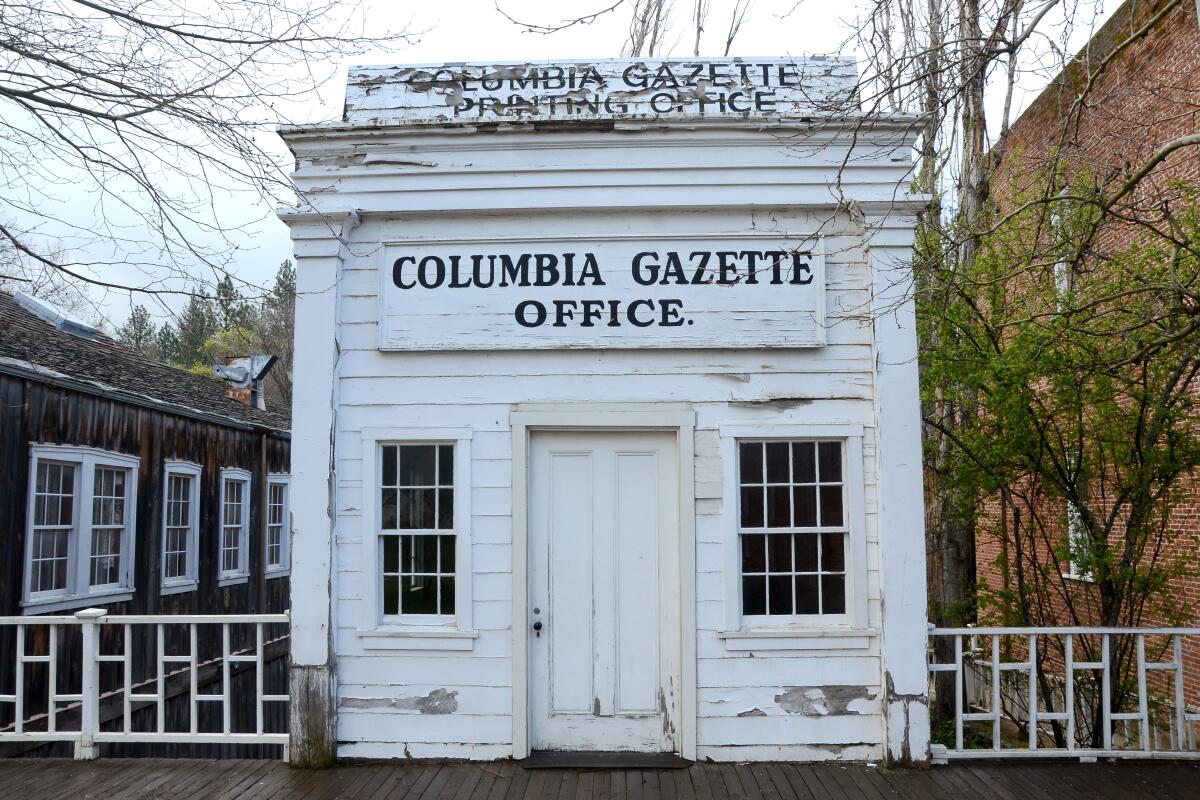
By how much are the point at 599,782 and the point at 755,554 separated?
71.0 inches

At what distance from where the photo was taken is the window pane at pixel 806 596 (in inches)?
254

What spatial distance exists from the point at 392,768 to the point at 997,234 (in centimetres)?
642

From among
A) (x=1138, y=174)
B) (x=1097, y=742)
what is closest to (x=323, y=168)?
(x=1138, y=174)

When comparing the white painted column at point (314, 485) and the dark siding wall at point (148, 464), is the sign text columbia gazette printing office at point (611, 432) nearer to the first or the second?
the white painted column at point (314, 485)

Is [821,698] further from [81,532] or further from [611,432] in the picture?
[81,532]

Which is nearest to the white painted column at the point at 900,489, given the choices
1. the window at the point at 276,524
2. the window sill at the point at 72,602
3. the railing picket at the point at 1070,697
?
the railing picket at the point at 1070,697

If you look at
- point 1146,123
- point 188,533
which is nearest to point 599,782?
point 1146,123

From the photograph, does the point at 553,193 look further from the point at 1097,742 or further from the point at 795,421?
the point at 1097,742

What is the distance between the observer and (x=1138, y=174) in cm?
523

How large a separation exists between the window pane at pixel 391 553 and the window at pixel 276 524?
10.3 meters

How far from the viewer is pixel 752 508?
21.3 feet

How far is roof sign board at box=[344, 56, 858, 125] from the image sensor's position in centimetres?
682

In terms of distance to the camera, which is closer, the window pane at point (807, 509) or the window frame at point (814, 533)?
the window frame at point (814, 533)

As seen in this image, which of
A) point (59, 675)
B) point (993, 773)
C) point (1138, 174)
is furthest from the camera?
point (59, 675)
